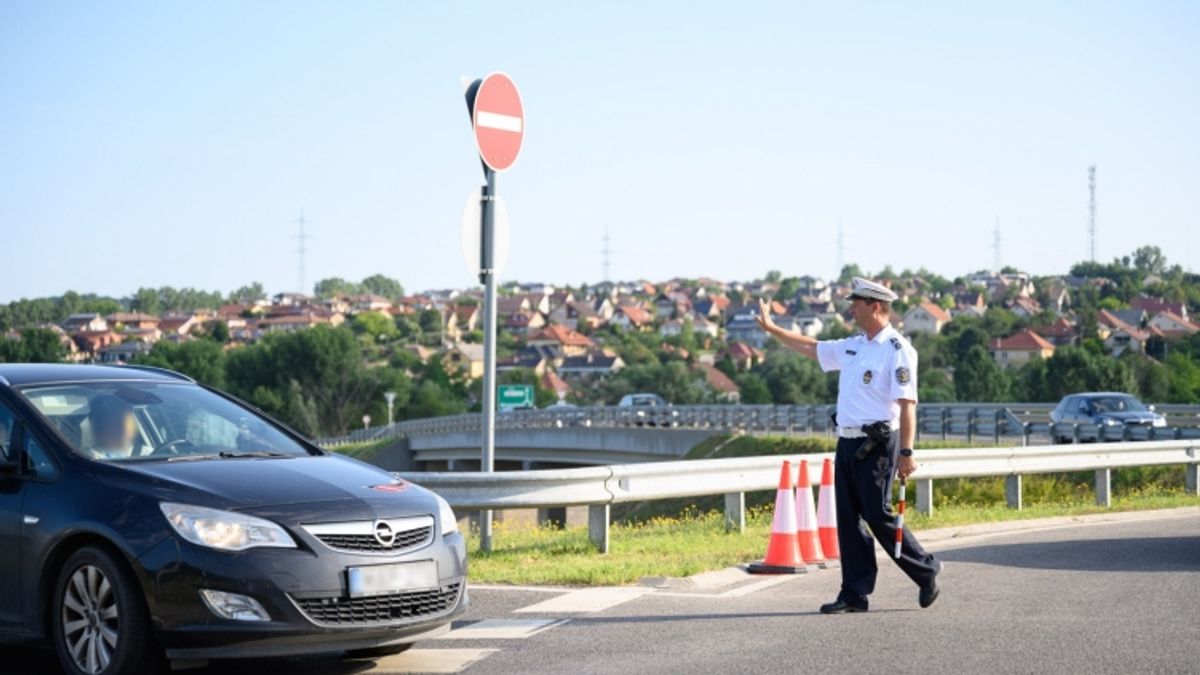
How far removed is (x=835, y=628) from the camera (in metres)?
8.96

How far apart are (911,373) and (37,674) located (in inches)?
198

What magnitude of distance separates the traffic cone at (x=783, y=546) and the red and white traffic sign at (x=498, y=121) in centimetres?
307

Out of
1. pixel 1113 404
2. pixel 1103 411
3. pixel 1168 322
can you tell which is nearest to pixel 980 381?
pixel 1113 404

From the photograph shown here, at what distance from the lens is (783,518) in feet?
37.7

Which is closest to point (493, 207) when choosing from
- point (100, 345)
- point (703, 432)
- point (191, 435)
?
point (191, 435)

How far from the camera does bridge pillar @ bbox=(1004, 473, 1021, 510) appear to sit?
703 inches

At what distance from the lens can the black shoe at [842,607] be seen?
9523 mm

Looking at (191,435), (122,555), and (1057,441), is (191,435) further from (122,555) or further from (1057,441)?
(1057,441)

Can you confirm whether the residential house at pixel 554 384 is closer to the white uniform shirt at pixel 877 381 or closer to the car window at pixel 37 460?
the white uniform shirt at pixel 877 381

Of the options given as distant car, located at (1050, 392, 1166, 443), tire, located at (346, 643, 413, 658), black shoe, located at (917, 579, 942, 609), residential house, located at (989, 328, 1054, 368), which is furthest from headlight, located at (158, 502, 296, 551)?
residential house, located at (989, 328, 1054, 368)

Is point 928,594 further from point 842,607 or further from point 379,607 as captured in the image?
point 379,607

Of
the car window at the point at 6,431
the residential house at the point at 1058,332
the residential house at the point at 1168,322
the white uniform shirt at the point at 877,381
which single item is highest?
the residential house at the point at 1168,322

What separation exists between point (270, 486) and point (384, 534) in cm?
56

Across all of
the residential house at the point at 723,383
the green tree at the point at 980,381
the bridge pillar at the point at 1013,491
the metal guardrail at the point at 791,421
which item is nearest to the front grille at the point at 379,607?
the bridge pillar at the point at 1013,491
